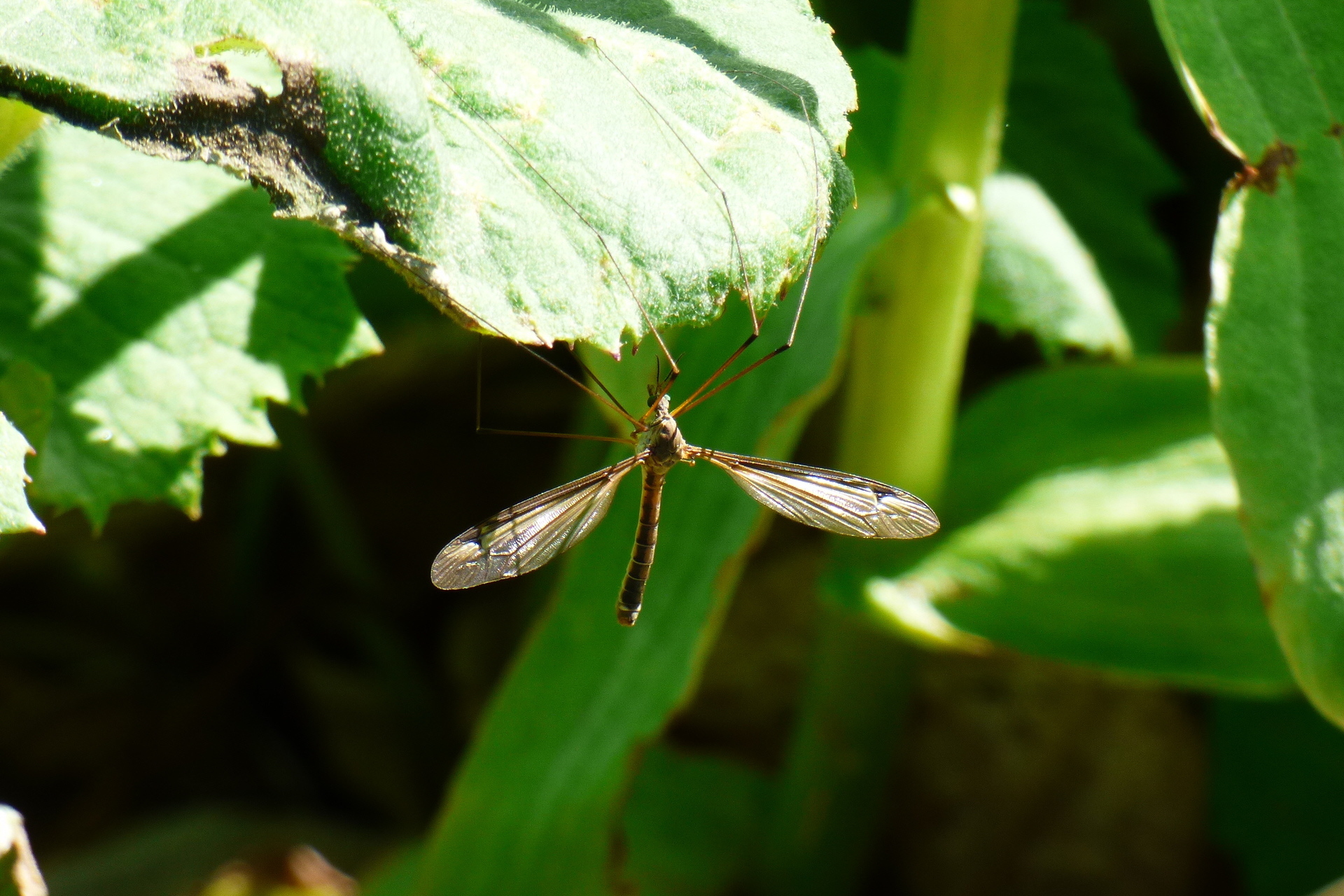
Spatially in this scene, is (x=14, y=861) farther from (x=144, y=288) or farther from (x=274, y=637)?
(x=274, y=637)

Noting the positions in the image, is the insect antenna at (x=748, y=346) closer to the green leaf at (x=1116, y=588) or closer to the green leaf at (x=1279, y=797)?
the green leaf at (x=1116, y=588)

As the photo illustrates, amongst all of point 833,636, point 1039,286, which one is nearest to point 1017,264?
point 1039,286

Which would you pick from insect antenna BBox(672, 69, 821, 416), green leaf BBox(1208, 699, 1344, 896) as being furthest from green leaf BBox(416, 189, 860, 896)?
green leaf BBox(1208, 699, 1344, 896)

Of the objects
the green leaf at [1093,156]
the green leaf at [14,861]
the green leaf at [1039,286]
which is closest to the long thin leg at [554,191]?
the green leaf at [14,861]

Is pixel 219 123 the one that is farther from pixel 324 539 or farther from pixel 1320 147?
pixel 324 539

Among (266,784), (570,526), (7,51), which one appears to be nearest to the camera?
(7,51)

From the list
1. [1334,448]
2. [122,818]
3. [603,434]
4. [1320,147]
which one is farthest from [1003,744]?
[122,818]
